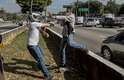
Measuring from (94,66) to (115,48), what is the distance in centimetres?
470

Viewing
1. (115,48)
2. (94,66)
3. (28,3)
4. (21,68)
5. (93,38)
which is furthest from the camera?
(28,3)

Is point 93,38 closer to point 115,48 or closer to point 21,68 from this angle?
point 115,48

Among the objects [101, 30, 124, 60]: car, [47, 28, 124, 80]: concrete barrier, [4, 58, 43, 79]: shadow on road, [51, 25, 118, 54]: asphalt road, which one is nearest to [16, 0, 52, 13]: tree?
[51, 25, 118, 54]: asphalt road

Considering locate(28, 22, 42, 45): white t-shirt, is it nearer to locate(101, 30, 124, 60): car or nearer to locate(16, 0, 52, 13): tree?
locate(101, 30, 124, 60): car

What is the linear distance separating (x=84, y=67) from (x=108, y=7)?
13523 cm

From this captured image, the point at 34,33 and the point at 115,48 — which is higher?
the point at 34,33

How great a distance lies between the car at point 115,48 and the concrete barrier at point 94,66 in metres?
1.64

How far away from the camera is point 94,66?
28.6ft

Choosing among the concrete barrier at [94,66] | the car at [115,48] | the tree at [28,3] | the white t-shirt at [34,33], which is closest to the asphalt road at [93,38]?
the car at [115,48]

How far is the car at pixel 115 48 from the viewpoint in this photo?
41.8 ft

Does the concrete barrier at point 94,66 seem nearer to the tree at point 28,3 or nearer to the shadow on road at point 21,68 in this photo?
the shadow on road at point 21,68

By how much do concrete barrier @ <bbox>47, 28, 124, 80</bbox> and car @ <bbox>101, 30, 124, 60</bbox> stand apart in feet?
5.38

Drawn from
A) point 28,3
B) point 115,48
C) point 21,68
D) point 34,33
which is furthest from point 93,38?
point 28,3

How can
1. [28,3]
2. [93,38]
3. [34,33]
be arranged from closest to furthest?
1. [34,33]
2. [93,38]
3. [28,3]
